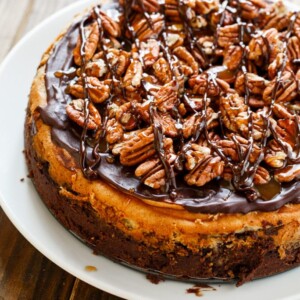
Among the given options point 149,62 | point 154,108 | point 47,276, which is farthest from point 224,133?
point 47,276

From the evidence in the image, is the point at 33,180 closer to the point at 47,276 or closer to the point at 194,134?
the point at 47,276

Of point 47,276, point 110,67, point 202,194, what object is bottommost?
point 47,276

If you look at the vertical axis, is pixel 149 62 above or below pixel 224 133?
above

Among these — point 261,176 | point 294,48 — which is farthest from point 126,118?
point 294,48

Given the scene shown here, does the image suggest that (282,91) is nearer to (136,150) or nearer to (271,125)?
(271,125)

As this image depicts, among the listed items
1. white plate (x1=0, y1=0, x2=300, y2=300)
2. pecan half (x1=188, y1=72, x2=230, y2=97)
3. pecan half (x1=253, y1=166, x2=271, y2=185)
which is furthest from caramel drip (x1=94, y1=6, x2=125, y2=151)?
pecan half (x1=253, y1=166, x2=271, y2=185)
